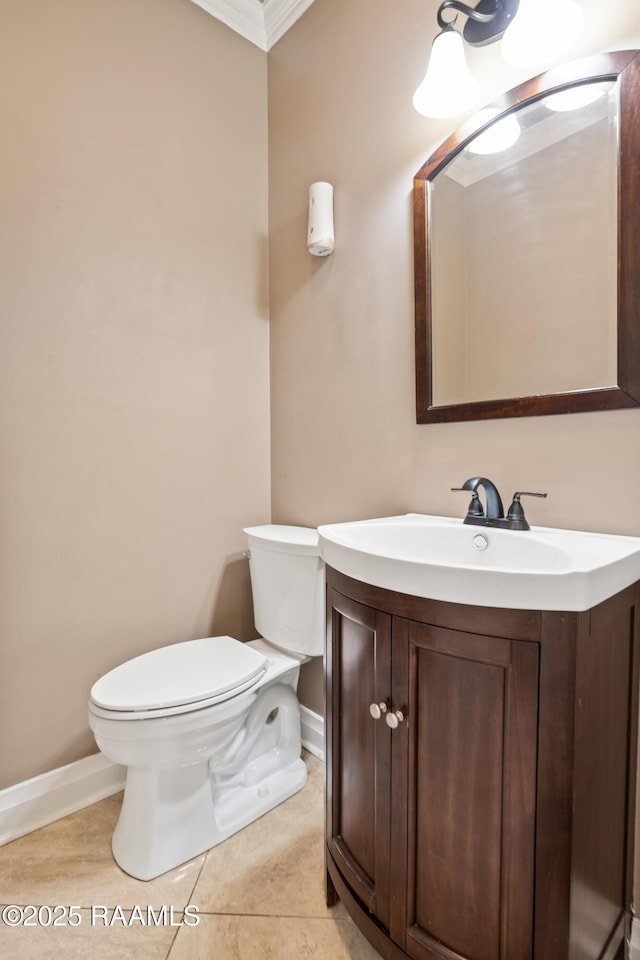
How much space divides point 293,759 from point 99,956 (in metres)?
0.71

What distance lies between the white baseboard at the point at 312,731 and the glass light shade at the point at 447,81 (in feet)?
6.31

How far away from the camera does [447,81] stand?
3.81ft

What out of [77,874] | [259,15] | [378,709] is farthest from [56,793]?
[259,15]

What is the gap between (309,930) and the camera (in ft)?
3.51

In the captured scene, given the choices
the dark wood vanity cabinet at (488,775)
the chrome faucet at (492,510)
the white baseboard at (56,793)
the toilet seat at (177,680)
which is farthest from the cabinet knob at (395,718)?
the white baseboard at (56,793)

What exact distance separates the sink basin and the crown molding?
1955 mm

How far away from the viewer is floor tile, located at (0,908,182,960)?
102 centimetres

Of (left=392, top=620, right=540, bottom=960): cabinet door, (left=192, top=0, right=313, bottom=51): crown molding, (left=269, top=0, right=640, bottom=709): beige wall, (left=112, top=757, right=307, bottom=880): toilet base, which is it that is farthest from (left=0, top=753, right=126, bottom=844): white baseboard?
(left=192, top=0, right=313, bottom=51): crown molding

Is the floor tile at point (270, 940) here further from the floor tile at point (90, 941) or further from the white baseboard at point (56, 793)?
the white baseboard at point (56, 793)

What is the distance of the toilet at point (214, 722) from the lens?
3.88ft

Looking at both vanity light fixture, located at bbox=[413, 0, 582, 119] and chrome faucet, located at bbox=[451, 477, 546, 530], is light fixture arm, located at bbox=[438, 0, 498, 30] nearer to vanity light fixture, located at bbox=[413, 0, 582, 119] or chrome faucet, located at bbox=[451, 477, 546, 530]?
vanity light fixture, located at bbox=[413, 0, 582, 119]

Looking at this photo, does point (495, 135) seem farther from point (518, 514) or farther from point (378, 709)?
point (378, 709)

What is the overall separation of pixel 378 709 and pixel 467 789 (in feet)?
0.60

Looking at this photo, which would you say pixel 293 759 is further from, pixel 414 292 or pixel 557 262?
pixel 557 262
